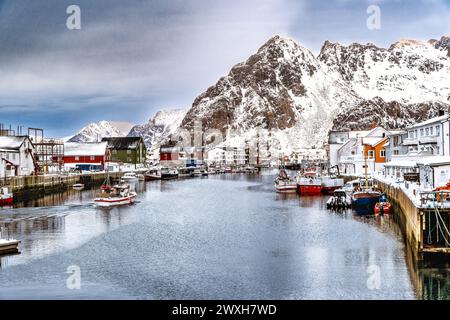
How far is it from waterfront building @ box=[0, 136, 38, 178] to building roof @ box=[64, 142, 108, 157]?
1101 inches

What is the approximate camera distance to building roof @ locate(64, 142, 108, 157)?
89.9 meters

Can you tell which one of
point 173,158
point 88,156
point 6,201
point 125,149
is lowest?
point 6,201

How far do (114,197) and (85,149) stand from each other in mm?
49115

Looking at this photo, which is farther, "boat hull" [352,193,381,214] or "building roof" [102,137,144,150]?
"building roof" [102,137,144,150]

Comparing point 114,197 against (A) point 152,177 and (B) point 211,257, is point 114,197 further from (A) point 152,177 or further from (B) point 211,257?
(A) point 152,177

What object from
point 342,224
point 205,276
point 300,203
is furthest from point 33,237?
point 300,203

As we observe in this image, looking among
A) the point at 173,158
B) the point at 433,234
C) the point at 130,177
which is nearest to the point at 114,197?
the point at 433,234

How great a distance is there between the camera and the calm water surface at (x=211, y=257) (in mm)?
17234

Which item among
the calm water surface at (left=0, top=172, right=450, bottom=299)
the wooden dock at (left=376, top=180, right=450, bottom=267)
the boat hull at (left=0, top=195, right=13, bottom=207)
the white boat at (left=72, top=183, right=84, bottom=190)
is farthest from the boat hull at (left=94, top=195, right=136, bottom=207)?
the wooden dock at (left=376, top=180, right=450, bottom=267)

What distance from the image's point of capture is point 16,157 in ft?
184

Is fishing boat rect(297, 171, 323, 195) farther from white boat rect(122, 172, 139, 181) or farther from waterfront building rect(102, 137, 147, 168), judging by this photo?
waterfront building rect(102, 137, 147, 168)

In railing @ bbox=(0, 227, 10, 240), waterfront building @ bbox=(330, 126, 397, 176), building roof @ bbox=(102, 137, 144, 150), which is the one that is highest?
building roof @ bbox=(102, 137, 144, 150)

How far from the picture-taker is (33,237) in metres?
27.0
